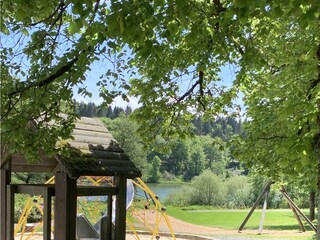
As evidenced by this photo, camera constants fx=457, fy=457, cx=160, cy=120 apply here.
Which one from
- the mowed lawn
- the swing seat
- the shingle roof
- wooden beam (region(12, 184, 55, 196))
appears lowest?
the mowed lawn

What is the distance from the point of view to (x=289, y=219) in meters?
21.4

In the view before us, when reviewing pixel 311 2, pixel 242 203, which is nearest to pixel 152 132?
pixel 311 2

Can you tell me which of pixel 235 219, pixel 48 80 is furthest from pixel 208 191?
pixel 48 80

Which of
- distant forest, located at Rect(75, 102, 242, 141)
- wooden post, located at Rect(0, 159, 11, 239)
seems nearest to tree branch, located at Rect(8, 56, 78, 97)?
distant forest, located at Rect(75, 102, 242, 141)

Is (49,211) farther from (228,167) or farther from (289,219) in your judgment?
(228,167)

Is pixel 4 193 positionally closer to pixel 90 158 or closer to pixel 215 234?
pixel 90 158

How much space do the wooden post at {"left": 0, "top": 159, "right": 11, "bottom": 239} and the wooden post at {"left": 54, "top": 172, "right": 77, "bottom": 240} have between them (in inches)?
33.8

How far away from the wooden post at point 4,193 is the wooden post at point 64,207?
2.82 feet

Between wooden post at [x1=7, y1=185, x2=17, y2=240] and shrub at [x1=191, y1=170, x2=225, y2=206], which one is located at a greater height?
wooden post at [x1=7, y1=185, x2=17, y2=240]

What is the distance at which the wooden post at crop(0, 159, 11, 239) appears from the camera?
573cm

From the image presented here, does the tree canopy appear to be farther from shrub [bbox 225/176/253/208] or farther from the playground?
shrub [bbox 225/176/253/208]

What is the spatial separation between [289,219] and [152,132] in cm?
1520

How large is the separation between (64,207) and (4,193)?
1057mm

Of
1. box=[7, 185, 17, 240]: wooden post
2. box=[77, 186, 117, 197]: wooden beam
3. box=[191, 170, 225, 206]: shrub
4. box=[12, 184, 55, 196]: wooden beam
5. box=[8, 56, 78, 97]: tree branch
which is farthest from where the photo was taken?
box=[191, 170, 225, 206]: shrub
